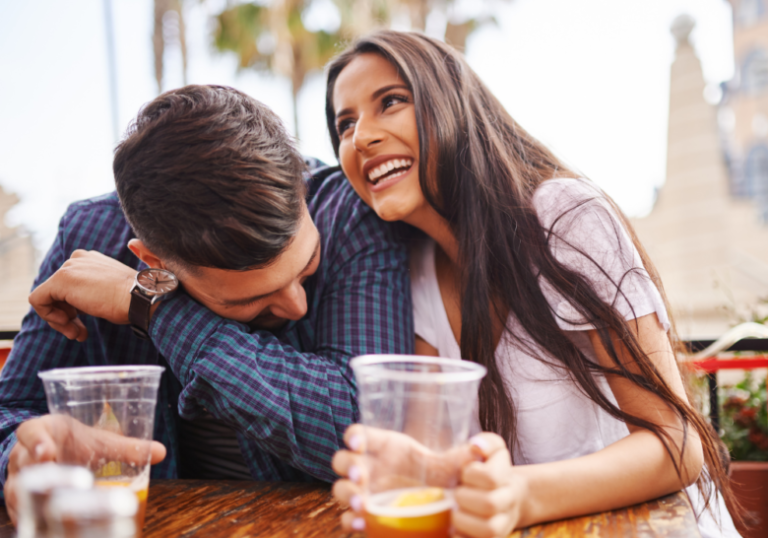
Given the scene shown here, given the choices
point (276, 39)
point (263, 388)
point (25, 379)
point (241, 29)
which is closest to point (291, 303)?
point (263, 388)

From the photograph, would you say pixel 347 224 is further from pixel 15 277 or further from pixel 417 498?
pixel 15 277

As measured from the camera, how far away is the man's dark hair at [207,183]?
1224 mm

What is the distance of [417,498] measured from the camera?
69 cm

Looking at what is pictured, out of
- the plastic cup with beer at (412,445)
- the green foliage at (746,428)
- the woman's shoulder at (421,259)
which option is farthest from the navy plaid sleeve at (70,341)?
the green foliage at (746,428)

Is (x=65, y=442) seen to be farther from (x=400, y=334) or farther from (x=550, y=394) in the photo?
(x=550, y=394)

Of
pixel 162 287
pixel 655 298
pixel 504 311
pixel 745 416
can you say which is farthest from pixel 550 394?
pixel 745 416

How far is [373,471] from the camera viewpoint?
2.29 ft

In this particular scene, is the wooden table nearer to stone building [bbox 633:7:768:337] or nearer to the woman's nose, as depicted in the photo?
the woman's nose

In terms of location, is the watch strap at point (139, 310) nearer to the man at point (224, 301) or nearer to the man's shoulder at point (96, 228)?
the man at point (224, 301)

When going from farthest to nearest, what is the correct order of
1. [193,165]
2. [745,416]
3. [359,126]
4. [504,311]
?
[745,416] < [359,126] < [504,311] < [193,165]

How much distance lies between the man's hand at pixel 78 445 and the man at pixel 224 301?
10 cm

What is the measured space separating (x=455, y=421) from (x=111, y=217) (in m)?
1.44

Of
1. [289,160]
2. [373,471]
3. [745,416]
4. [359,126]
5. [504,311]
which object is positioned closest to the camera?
[373,471]

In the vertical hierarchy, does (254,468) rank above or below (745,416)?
above
